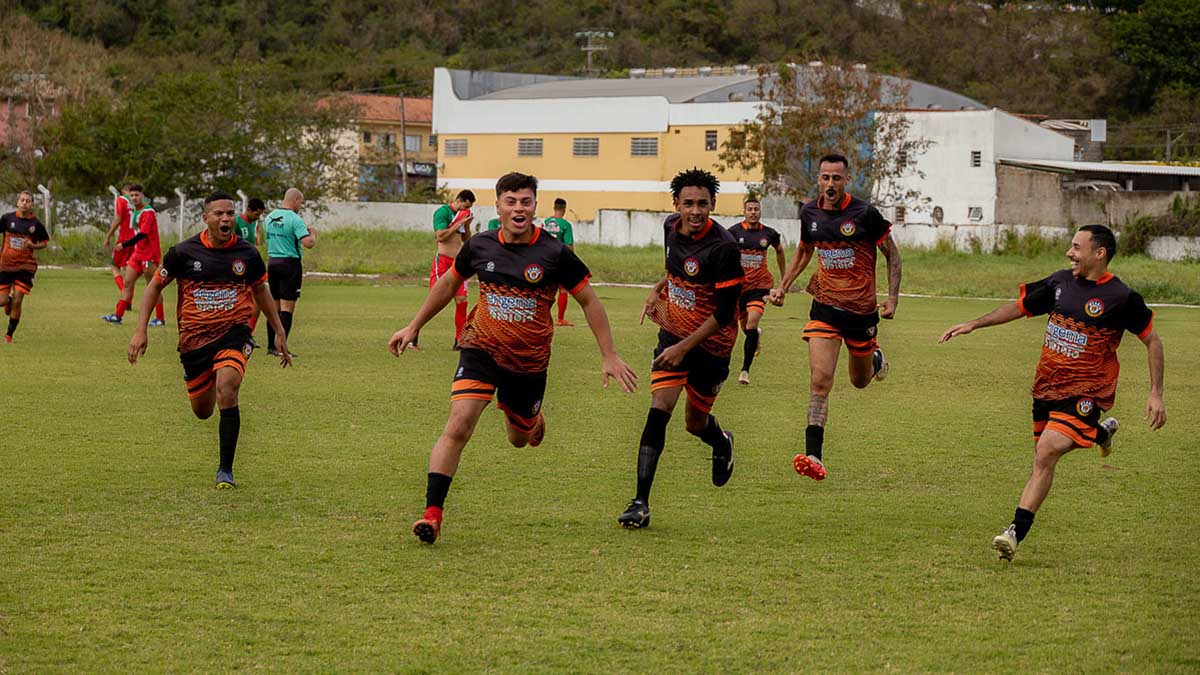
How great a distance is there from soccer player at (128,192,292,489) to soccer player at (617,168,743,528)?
2.81 m

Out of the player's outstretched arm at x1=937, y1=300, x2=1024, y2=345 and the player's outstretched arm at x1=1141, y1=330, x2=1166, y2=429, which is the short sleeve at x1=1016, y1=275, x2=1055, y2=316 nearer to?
the player's outstretched arm at x1=937, y1=300, x2=1024, y2=345

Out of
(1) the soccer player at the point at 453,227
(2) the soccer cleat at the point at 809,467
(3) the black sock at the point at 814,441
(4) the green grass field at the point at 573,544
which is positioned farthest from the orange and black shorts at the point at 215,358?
(1) the soccer player at the point at 453,227

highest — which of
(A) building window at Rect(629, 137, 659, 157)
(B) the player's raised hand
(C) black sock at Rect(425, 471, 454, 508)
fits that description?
(A) building window at Rect(629, 137, 659, 157)

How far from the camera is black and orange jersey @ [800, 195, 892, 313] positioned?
11.2 metres

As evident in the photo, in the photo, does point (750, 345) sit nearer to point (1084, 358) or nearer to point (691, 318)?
point (691, 318)

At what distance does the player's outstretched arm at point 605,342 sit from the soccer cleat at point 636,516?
82cm

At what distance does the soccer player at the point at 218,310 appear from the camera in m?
10.0

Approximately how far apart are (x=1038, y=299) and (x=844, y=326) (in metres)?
2.70

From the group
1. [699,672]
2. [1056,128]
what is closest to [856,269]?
[699,672]

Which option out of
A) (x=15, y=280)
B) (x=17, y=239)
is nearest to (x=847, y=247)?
(x=17, y=239)

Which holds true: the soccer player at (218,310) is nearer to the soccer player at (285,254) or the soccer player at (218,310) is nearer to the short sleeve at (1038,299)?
the short sleeve at (1038,299)

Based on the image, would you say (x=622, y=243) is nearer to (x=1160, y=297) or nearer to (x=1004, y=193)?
(x=1004, y=193)

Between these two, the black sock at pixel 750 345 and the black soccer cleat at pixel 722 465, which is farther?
the black sock at pixel 750 345

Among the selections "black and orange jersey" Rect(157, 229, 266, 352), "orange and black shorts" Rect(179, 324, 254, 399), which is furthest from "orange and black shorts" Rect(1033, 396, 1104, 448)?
"black and orange jersey" Rect(157, 229, 266, 352)
